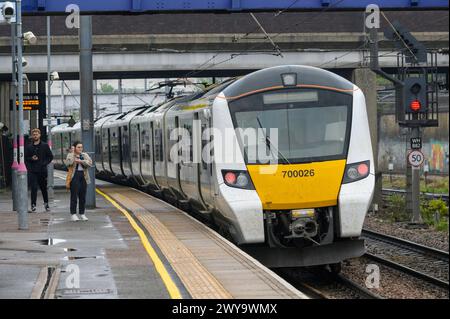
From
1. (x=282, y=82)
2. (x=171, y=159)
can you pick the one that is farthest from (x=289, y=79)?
(x=171, y=159)

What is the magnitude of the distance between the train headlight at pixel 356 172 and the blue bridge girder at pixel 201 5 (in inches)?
200

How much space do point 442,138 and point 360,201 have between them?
34.4 m

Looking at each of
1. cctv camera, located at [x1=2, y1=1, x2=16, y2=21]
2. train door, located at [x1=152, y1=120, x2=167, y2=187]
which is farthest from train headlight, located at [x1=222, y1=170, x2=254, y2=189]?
train door, located at [x1=152, y1=120, x2=167, y2=187]

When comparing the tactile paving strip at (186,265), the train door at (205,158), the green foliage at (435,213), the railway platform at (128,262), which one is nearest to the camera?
the tactile paving strip at (186,265)

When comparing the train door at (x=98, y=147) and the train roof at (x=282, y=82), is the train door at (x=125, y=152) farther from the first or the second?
the train roof at (x=282, y=82)

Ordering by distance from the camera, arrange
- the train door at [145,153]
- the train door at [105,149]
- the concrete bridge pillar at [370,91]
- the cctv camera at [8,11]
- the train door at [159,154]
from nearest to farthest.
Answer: the cctv camera at [8,11]
the train door at [159,154]
the train door at [145,153]
the concrete bridge pillar at [370,91]
the train door at [105,149]

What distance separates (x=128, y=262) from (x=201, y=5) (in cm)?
714

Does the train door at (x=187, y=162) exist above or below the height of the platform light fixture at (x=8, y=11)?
below

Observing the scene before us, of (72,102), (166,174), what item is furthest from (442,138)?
(72,102)

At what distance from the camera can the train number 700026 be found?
13.2 m

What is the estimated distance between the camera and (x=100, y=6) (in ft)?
58.5

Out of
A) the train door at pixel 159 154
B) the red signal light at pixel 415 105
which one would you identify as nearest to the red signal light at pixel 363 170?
the train door at pixel 159 154

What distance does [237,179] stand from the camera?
43.9 ft

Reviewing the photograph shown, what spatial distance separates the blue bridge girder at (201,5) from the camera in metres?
17.7
